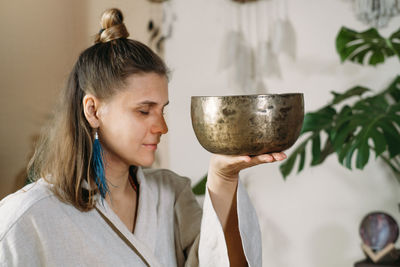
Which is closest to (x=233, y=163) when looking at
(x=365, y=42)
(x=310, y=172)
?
(x=365, y=42)

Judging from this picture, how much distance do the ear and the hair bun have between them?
0.48ft

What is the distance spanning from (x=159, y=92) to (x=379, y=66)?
4.62 feet

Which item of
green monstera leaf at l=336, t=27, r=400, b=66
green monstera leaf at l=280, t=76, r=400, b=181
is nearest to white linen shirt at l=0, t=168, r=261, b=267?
green monstera leaf at l=280, t=76, r=400, b=181

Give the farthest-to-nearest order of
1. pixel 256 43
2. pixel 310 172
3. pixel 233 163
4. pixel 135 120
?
1. pixel 256 43
2. pixel 310 172
3. pixel 135 120
4. pixel 233 163

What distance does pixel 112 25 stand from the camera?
3.63ft

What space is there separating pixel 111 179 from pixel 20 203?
235 mm

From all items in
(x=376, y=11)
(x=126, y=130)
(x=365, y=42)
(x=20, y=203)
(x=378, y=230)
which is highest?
(x=376, y=11)

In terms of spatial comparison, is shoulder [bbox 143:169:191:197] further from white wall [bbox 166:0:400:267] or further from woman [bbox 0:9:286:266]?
white wall [bbox 166:0:400:267]

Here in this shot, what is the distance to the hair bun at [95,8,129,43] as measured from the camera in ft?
3.58

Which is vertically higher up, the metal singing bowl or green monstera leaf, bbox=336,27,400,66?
green monstera leaf, bbox=336,27,400,66

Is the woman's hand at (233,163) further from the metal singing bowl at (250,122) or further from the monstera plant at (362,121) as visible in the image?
the monstera plant at (362,121)

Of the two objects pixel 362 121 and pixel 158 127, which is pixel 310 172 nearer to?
pixel 362 121

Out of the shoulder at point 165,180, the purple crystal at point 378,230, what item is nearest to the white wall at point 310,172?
the purple crystal at point 378,230

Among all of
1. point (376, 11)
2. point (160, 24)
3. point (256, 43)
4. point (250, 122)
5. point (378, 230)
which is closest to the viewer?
point (250, 122)
